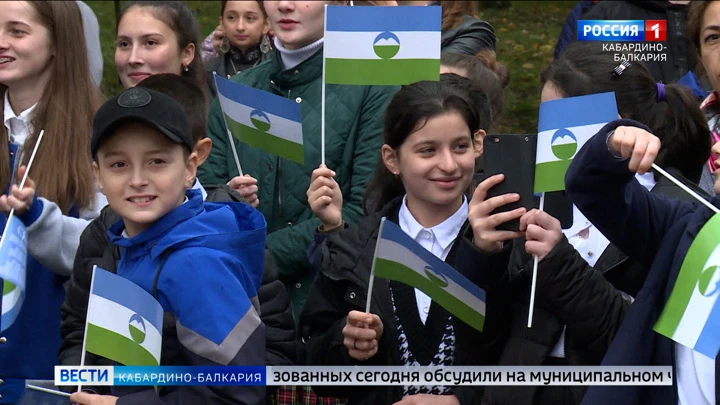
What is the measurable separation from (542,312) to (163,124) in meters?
1.27

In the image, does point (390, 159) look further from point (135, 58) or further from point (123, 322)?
point (135, 58)

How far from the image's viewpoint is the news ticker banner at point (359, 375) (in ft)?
10.2

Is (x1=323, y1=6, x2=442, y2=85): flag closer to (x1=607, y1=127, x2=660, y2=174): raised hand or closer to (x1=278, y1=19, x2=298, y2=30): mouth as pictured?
(x1=278, y1=19, x2=298, y2=30): mouth

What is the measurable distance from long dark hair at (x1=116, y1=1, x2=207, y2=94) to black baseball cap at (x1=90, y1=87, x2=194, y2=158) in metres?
2.03

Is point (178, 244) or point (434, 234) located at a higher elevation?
point (434, 234)

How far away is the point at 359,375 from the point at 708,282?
132cm

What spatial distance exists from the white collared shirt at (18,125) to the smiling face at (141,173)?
4.37ft

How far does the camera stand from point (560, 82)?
4395 mm

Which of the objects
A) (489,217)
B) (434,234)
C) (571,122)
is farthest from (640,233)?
(434,234)

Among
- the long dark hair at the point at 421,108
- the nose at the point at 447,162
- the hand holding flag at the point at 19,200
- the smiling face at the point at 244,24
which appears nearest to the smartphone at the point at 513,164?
the nose at the point at 447,162

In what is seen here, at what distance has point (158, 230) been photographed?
3.40 meters

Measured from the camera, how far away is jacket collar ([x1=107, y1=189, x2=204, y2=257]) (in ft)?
11.1

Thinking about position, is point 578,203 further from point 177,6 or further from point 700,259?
point 177,6

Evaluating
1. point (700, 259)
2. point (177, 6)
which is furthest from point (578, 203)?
point (177, 6)
